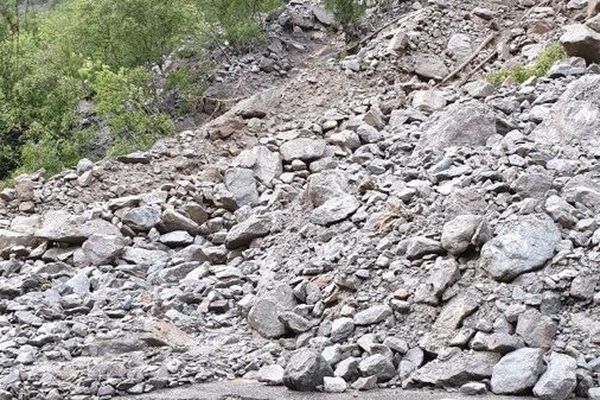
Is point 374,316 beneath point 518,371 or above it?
beneath

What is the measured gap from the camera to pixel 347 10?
1947cm

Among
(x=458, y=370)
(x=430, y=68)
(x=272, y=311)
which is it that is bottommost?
(x=430, y=68)

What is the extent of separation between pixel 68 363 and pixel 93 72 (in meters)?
11.5

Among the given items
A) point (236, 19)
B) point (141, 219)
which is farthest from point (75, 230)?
point (236, 19)

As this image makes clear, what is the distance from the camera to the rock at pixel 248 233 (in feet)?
34.5

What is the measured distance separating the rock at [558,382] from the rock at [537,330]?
12.1 inches

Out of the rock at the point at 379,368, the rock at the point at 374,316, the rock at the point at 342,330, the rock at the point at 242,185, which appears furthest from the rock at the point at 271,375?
the rock at the point at 242,185

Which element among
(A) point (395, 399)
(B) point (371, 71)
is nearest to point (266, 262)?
(A) point (395, 399)

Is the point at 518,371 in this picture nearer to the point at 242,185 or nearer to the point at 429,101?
the point at 242,185

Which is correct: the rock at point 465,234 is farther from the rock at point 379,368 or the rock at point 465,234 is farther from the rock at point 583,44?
the rock at point 583,44

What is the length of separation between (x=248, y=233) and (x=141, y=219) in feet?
6.12

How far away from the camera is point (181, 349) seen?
8016 mm

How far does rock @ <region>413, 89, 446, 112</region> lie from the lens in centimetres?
1355

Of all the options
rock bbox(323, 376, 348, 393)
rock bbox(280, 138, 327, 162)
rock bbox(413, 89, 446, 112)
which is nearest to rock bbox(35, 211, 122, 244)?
rock bbox(280, 138, 327, 162)
